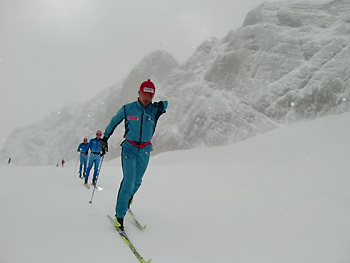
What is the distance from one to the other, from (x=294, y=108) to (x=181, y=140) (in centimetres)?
1901

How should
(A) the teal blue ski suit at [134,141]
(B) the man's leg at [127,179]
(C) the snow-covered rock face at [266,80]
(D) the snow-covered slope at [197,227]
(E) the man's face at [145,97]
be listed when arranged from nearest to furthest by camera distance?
(D) the snow-covered slope at [197,227] → (B) the man's leg at [127,179] → (A) the teal blue ski suit at [134,141] → (E) the man's face at [145,97] → (C) the snow-covered rock face at [266,80]

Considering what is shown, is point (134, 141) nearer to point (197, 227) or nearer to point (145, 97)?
point (145, 97)

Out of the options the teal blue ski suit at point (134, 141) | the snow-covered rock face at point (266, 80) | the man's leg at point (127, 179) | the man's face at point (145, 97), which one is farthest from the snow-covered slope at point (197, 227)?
the snow-covered rock face at point (266, 80)

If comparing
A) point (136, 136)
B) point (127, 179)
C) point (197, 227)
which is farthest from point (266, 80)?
point (127, 179)

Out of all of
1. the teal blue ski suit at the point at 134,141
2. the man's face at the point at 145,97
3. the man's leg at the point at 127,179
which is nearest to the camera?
the man's leg at the point at 127,179

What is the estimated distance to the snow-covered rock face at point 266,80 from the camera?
34031mm

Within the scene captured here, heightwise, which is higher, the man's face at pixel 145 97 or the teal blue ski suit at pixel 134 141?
the man's face at pixel 145 97

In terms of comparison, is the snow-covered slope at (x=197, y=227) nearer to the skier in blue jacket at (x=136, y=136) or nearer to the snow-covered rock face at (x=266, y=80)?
the skier in blue jacket at (x=136, y=136)

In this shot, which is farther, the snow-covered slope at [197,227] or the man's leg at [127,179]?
the man's leg at [127,179]

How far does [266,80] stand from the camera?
3984 cm

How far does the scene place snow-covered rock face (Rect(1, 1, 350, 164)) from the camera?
112 ft

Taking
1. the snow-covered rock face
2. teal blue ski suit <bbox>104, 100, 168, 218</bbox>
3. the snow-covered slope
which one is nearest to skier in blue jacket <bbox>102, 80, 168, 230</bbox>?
teal blue ski suit <bbox>104, 100, 168, 218</bbox>

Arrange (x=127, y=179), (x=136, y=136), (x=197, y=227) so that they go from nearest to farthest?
(x=127, y=179)
(x=136, y=136)
(x=197, y=227)

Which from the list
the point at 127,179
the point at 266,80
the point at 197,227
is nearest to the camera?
the point at 127,179
